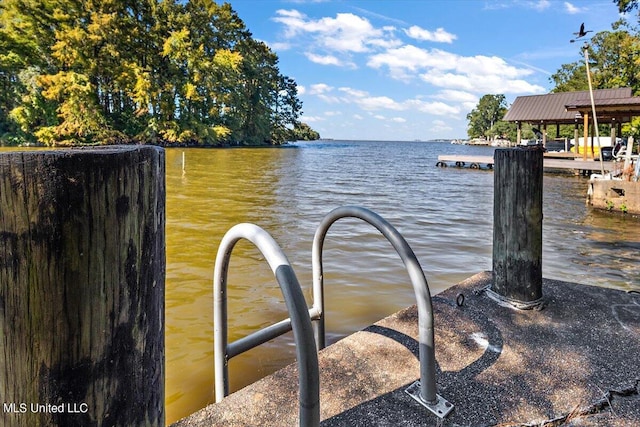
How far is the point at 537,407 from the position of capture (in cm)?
165

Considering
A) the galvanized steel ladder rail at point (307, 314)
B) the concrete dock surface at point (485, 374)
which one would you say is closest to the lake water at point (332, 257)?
the galvanized steel ladder rail at point (307, 314)

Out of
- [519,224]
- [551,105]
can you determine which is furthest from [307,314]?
[551,105]

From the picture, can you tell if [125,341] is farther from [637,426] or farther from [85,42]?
[85,42]

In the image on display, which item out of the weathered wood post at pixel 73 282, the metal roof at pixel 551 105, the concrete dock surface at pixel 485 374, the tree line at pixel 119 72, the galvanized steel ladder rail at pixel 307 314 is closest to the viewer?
the weathered wood post at pixel 73 282

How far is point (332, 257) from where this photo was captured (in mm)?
5992

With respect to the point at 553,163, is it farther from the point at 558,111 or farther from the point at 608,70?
the point at 608,70

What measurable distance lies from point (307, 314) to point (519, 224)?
1.87 m

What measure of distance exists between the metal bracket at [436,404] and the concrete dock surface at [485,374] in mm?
21

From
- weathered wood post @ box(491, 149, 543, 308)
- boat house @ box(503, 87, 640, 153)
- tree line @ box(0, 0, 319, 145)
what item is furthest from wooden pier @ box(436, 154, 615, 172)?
tree line @ box(0, 0, 319, 145)

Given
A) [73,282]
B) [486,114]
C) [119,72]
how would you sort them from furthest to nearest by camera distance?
[486,114]
[119,72]
[73,282]

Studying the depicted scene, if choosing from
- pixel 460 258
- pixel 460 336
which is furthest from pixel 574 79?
pixel 460 336

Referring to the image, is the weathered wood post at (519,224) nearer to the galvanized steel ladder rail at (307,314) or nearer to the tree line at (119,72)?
the galvanized steel ladder rail at (307,314)

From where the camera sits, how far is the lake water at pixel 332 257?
11.1ft

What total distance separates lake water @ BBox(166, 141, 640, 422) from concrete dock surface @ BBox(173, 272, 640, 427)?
Answer: 1.28 meters
